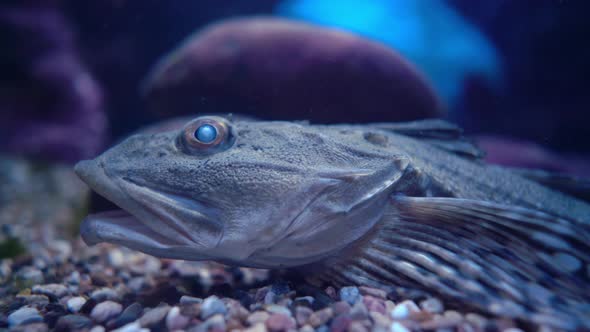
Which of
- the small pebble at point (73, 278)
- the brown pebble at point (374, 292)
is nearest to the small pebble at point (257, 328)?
the brown pebble at point (374, 292)

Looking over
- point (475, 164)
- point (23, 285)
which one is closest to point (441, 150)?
point (475, 164)

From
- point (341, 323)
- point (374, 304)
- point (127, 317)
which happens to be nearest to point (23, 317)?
point (127, 317)

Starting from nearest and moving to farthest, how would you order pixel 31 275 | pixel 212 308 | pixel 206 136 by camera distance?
1. pixel 212 308
2. pixel 206 136
3. pixel 31 275

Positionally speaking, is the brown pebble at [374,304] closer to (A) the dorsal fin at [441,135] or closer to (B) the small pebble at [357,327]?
(B) the small pebble at [357,327]

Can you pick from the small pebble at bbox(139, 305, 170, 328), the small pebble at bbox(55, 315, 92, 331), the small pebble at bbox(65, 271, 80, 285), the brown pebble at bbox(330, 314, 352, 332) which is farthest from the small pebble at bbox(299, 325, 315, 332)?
the small pebble at bbox(65, 271, 80, 285)

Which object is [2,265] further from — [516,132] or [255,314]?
[516,132]

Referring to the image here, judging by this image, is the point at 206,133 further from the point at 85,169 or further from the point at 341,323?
the point at 341,323
